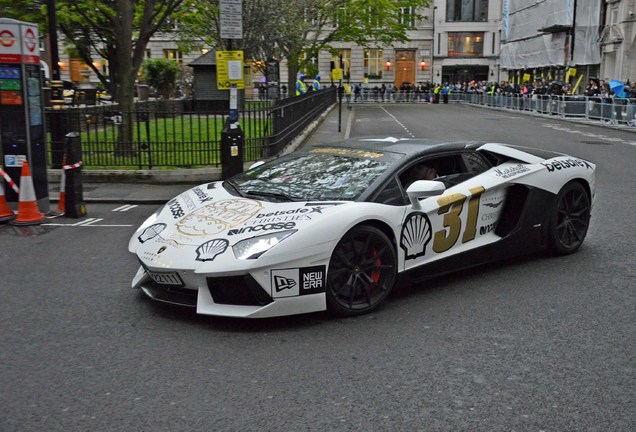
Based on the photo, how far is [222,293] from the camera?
520cm

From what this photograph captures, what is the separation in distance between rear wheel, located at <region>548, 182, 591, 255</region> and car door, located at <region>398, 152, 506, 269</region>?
2.54ft

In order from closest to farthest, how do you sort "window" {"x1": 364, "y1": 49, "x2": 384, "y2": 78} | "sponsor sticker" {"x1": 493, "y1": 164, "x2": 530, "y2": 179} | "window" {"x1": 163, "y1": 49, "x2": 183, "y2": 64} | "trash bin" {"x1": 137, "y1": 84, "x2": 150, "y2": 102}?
"sponsor sticker" {"x1": 493, "y1": 164, "x2": 530, "y2": 179}, "trash bin" {"x1": 137, "y1": 84, "x2": 150, "y2": 102}, "window" {"x1": 163, "y1": 49, "x2": 183, "y2": 64}, "window" {"x1": 364, "y1": 49, "x2": 384, "y2": 78}

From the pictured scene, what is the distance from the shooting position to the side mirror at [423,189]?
229 inches

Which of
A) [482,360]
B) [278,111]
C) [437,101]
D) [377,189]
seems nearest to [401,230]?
[377,189]

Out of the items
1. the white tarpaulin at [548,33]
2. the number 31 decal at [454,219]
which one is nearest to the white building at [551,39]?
the white tarpaulin at [548,33]

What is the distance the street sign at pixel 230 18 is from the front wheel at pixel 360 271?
25.5 ft

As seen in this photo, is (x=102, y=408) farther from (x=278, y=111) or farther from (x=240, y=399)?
(x=278, y=111)

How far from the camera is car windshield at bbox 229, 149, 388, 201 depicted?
233 inches

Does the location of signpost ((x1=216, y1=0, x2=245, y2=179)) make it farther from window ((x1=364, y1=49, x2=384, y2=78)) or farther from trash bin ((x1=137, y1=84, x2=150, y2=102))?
window ((x1=364, y1=49, x2=384, y2=78))

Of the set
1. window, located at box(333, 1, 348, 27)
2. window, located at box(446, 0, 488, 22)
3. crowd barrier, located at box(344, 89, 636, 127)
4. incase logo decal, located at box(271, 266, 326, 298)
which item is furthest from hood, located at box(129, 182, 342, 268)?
window, located at box(446, 0, 488, 22)

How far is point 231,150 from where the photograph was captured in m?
12.6

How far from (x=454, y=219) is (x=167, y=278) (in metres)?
2.56

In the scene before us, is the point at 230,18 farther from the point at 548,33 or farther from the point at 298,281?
the point at 548,33

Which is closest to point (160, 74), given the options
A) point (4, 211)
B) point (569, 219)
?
point (4, 211)
